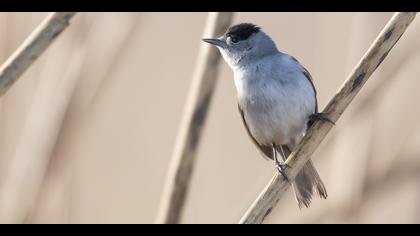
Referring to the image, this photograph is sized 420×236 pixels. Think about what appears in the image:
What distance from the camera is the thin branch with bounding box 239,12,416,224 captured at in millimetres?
1706

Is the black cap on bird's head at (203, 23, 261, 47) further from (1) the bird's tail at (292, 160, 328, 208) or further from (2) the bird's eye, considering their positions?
(1) the bird's tail at (292, 160, 328, 208)

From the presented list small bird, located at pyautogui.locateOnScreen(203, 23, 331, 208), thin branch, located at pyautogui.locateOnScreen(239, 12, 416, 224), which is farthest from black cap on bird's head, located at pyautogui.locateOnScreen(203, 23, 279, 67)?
thin branch, located at pyautogui.locateOnScreen(239, 12, 416, 224)

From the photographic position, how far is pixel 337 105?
1.77m

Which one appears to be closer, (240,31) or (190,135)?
(190,135)

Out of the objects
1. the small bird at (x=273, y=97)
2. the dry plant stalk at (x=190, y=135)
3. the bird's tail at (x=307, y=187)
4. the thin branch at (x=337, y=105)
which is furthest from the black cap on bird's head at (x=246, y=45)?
the thin branch at (x=337, y=105)

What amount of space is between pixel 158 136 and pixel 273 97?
1322 mm

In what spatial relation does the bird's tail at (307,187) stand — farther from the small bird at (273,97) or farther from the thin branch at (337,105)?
the thin branch at (337,105)

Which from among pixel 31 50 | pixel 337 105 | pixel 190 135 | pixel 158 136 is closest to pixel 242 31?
pixel 190 135

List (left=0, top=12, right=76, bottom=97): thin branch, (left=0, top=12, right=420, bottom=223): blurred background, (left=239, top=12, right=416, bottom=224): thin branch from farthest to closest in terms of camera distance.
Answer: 1. (left=0, top=12, right=420, bottom=223): blurred background
2. (left=0, top=12, right=76, bottom=97): thin branch
3. (left=239, top=12, right=416, bottom=224): thin branch

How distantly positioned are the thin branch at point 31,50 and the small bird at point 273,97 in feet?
1.59

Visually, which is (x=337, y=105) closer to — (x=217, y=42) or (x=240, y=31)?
(x=217, y=42)

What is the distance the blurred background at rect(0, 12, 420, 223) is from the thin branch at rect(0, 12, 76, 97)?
57cm

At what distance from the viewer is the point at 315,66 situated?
3057 millimetres
